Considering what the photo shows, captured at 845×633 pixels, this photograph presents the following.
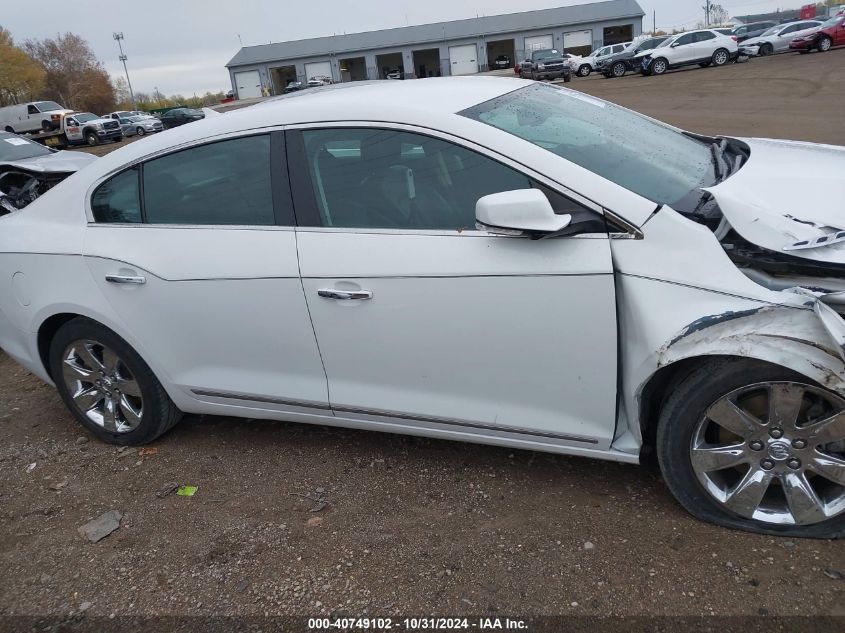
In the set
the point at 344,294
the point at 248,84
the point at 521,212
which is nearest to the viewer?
the point at 521,212

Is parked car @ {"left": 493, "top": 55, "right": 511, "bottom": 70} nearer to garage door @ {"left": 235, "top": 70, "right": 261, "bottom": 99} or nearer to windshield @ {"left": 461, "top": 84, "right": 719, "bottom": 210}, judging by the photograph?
garage door @ {"left": 235, "top": 70, "right": 261, "bottom": 99}

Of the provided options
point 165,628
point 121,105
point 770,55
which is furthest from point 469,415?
point 121,105

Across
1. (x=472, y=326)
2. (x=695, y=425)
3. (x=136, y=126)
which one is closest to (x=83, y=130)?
(x=136, y=126)

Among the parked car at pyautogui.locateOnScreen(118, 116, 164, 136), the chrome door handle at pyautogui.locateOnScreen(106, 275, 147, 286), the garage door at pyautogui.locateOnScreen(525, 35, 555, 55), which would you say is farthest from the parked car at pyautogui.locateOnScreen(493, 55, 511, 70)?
the chrome door handle at pyautogui.locateOnScreen(106, 275, 147, 286)

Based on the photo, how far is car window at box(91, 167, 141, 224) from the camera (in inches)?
128

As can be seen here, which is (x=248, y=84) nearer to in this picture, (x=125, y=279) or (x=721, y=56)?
(x=721, y=56)

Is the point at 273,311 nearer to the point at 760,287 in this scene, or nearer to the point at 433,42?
the point at 760,287

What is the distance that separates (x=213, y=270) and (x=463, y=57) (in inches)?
2719

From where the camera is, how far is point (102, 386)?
A: 11.8ft

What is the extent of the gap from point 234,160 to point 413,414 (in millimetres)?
1385

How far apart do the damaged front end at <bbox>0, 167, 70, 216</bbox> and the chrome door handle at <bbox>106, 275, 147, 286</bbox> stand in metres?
6.60

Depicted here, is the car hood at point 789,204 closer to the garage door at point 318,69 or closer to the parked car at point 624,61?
the parked car at point 624,61

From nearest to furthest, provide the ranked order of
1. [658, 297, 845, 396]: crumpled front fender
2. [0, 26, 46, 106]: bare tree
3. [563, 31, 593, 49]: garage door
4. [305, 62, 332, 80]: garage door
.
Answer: [658, 297, 845, 396]: crumpled front fender, [0, 26, 46, 106]: bare tree, [563, 31, 593, 49]: garage door, [305, 62, 332, 80]: garage door

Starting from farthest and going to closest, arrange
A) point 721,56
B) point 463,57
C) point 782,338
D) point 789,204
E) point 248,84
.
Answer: point 248,84
point 463,57
point 721,56
point 789,204
point 782,338
